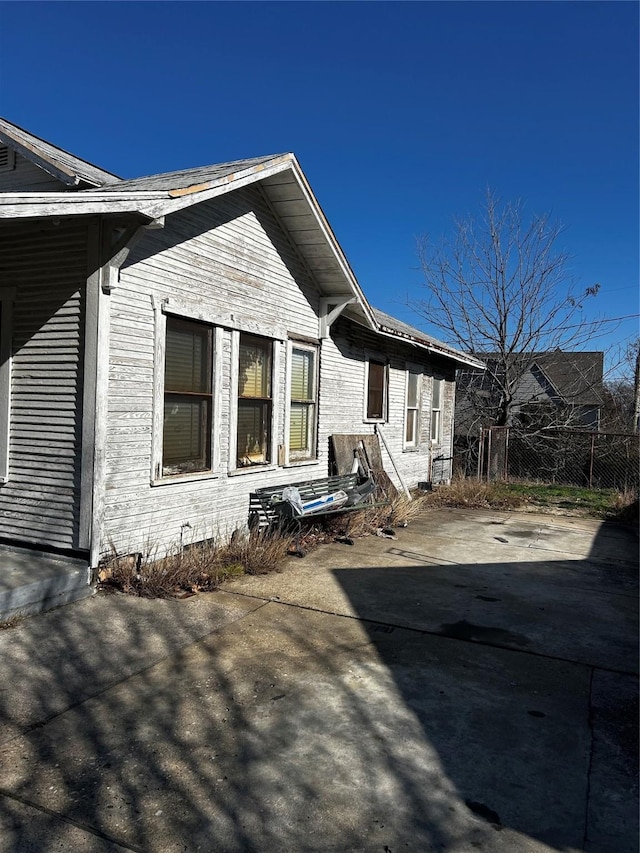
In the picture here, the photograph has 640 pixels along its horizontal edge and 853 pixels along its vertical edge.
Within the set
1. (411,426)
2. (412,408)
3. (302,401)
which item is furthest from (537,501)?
(302,401)

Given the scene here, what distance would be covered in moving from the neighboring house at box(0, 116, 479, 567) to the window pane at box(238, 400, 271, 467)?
3 centimetres

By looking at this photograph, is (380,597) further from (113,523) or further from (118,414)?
(118,414)

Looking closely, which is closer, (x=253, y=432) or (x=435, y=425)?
(x=253, y=432)

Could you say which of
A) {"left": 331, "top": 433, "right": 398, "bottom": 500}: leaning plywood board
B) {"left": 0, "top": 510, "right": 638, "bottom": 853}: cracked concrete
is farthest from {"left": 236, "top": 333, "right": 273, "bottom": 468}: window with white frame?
{"left": 0, "top": 510, "right": 638, "bottom": 853}: cracked concrete

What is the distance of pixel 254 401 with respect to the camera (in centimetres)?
825

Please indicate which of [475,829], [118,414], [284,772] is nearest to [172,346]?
[118,414]

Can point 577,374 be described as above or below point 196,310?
above

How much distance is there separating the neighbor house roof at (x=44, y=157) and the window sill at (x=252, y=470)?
11.7ft

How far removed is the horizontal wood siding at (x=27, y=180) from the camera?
626cm

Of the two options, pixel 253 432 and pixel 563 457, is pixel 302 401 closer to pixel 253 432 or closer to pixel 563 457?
pixel 253 432

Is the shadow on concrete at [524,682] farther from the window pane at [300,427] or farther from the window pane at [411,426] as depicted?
the window pane at [411,426]

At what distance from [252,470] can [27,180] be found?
418cm

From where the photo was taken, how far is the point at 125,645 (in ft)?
15.4

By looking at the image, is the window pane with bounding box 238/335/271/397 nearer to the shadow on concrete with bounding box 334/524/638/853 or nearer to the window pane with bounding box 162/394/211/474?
the window pane with bounding box 162/394/211/474
